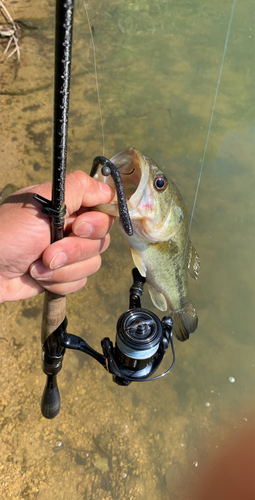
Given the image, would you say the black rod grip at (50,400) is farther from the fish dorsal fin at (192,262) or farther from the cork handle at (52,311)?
the fish dorsal fin at (192,262)

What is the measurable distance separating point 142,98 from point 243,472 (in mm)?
4469

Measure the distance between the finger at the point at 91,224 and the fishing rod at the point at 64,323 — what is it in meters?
0.12

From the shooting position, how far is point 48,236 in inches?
57.6

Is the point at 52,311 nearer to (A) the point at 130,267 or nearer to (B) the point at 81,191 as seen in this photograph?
(B) the point at 81,191

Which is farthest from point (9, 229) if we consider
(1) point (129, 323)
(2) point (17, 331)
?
(2) point (17, 331)

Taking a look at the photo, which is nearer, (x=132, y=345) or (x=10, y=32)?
(x=132, y=345)

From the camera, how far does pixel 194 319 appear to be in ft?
7.52

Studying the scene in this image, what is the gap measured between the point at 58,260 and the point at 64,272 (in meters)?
0.18

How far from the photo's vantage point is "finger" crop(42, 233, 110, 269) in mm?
1444

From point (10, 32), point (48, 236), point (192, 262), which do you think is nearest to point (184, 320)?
point (192, 262)

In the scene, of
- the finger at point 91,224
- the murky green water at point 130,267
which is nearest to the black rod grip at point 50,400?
the murky green water at point 130,267

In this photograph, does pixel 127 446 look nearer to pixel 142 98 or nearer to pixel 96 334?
pixel 96 334

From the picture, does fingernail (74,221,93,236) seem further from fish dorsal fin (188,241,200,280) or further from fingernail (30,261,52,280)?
fish dorsal fin (188,241,200,280)

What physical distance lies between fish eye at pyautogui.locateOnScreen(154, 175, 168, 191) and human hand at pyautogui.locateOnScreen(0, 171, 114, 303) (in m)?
0.26
